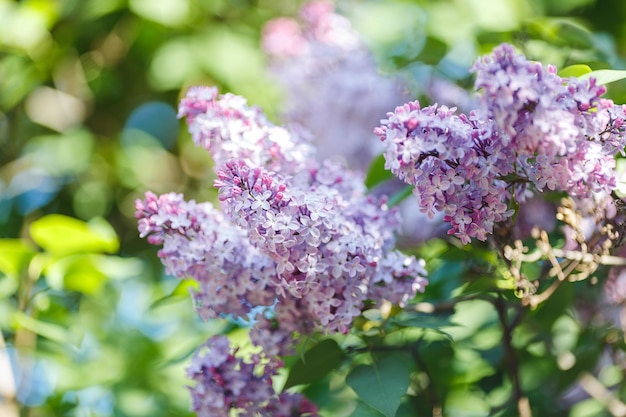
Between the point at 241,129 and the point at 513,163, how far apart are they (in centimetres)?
31

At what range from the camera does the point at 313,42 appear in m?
1.93

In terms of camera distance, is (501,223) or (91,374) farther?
(91,374)

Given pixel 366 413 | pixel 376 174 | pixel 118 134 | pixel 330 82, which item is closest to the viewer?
pixel 366 413

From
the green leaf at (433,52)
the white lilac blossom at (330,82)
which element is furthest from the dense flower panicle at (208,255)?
the white lilac blossom at (330,82)

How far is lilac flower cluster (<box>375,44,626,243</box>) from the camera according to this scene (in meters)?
0.69

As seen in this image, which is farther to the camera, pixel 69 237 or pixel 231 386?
pixel 69 237

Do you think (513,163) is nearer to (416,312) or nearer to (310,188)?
(310,188)

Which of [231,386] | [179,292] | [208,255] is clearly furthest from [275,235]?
[179,292]

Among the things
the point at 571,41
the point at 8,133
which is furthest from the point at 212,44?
the point at 571,41

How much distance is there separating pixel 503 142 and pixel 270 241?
23 cm

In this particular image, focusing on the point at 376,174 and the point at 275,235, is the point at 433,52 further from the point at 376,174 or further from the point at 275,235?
the point at 275,235

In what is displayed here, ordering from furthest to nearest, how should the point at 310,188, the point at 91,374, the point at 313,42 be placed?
the point at 313,42, the point at 91,374, the point at 310,188

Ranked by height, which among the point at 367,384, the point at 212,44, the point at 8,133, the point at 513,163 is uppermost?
the point at 513,163

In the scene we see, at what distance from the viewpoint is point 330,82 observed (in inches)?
70.7
